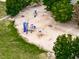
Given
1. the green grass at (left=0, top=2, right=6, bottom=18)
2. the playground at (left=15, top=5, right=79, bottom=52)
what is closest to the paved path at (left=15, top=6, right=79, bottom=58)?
the playground at (left=15, top=5, right=79, bottom=52)

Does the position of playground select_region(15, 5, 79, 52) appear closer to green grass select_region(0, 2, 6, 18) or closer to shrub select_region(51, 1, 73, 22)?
shrub select_region(51, 1, 73, 22)

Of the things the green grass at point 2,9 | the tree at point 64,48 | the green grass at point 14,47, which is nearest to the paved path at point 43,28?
the green grass at point 14,47

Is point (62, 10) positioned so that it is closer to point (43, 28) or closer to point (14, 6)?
point (43, 28)

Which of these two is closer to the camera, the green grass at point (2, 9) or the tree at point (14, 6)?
the tree at point (14, 6)

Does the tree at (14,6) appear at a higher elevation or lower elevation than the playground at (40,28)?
higher

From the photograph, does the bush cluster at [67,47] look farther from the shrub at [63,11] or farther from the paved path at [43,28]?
the shrub at [63,11]

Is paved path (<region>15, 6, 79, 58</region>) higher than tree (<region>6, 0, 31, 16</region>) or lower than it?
lower

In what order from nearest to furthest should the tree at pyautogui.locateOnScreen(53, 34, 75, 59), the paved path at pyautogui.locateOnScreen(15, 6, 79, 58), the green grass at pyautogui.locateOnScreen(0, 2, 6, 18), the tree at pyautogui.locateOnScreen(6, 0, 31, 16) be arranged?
the tree at pyautogui.locateOnScreen(53, 34, 75, 59), the paved path at pyautogui.locateOnScreen(15, 6, 79, 58), the tree at pyautogui.locateOnScreen(6, 0, 31, 16), the green grass at pyautogui.locateOnScreen(0, 2, 6, 18)

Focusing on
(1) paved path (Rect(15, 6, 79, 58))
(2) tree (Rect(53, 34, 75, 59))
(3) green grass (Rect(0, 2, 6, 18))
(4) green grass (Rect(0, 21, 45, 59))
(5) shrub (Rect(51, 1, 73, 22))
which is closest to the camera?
(2) tree (Rect(53, 34, 75, 59))

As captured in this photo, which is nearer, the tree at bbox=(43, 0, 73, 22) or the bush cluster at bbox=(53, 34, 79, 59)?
the bush cluster at bbox=(53, 34, 79, 59)
